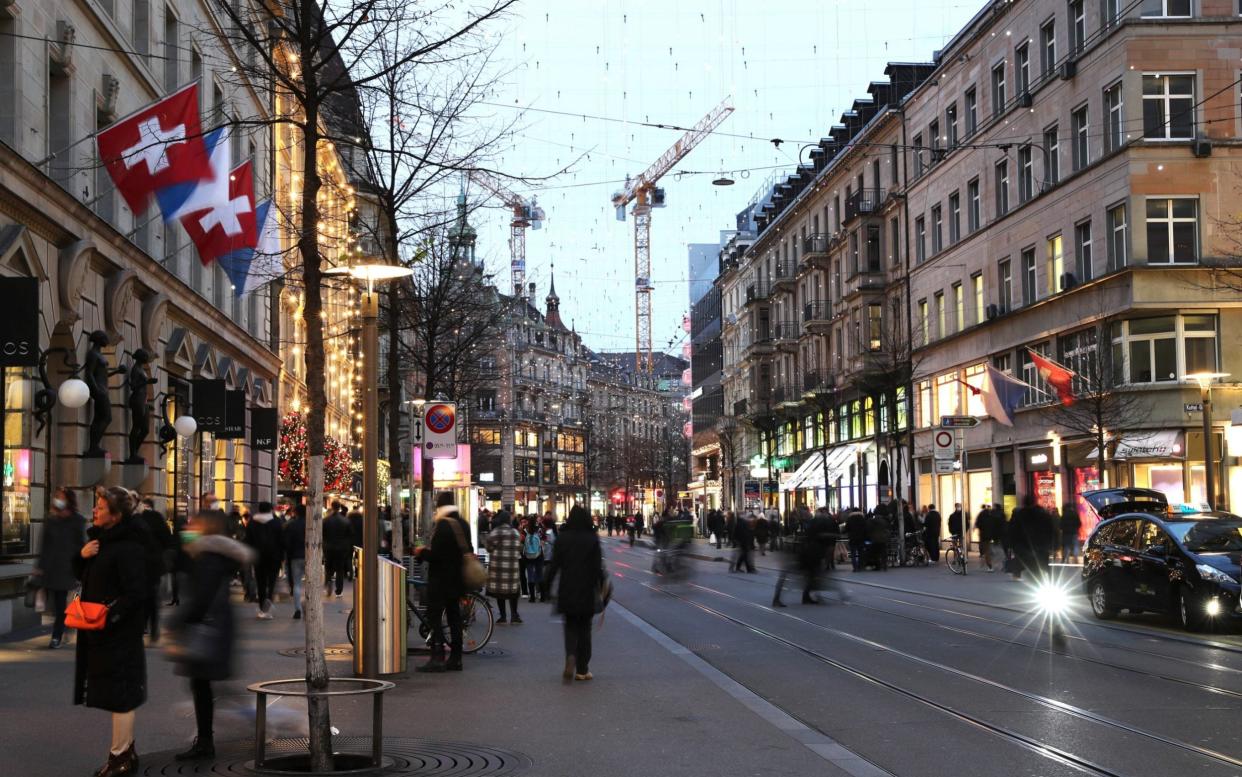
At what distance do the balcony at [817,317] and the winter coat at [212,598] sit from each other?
58.3 metres

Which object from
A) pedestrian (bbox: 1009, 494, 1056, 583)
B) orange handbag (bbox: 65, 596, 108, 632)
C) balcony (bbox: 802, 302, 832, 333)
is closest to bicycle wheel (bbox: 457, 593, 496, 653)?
pedestrian (bbox: 1009, 494, 1056, 583)

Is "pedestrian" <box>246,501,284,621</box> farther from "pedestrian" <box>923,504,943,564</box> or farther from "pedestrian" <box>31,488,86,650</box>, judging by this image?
"pedestrian" <box>923,504,943,564</box>

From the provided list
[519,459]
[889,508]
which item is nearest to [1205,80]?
[889,508]

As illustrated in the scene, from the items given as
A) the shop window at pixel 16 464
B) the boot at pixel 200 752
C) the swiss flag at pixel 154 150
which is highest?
the swiss flag at pixel 154 150

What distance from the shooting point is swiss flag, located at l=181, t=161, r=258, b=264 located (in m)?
20.8

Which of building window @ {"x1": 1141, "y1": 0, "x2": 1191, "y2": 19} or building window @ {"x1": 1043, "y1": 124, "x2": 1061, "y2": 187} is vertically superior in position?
building window @ {"x1": 1141, "y1": 0, "x2": 1191, "y2": 19}

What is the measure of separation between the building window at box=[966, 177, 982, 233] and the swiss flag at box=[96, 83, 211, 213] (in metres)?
34.6

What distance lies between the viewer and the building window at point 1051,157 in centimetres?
4269

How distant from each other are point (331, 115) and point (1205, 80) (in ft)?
81.9

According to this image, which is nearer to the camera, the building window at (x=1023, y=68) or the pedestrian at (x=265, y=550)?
the pedestrian at (x=265, y=550)

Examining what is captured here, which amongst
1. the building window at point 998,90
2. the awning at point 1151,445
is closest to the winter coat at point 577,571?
the awning at point 1151,445

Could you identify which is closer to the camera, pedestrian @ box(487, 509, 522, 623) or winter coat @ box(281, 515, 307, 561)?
pedestrian @ box(487, 509, 522, 623)

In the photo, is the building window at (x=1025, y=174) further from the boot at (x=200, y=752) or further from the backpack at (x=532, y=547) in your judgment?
the boot at (x=200, y=752)

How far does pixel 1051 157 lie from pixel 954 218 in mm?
9130
